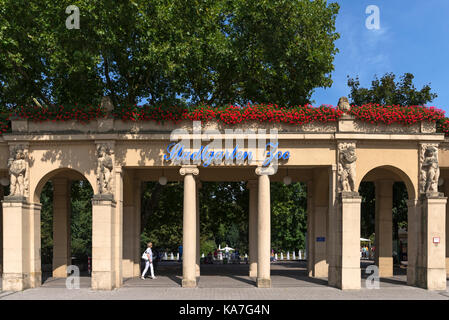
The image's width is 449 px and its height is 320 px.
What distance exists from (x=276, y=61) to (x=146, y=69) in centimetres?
600

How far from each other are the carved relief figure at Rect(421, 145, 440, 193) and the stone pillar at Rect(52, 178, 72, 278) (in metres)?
15.9

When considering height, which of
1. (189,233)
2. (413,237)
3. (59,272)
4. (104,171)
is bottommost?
(59,272)

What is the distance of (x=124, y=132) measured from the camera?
1844 cm

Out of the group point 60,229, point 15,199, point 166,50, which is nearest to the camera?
point 15,199

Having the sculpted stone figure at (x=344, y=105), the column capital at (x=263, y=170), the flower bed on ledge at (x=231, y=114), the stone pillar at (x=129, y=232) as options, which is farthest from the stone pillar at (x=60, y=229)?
the sculpted stone figure at (x=344, y=105)

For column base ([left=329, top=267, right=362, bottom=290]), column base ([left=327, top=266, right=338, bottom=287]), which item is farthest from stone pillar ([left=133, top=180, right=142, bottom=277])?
column base ([left=329, top=267, right=362, bottom=290])

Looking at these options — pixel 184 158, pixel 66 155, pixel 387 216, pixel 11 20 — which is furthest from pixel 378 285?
pixel 11 20

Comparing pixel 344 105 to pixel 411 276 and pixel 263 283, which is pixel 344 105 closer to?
pixel 411 276

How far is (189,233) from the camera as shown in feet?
60.7

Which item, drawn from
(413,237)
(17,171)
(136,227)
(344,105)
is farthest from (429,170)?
(17,171)

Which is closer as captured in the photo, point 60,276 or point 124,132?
point 124,132

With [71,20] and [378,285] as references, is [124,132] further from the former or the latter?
[378,285]

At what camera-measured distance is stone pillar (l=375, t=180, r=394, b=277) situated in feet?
76.3

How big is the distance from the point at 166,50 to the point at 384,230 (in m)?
13.4
